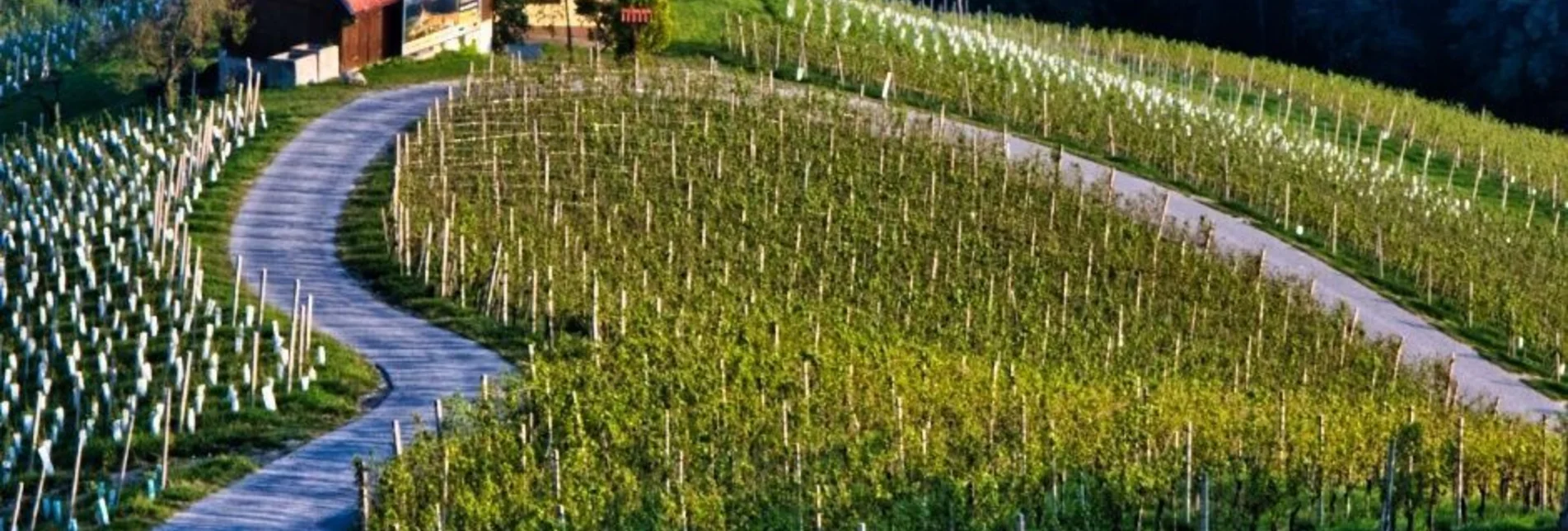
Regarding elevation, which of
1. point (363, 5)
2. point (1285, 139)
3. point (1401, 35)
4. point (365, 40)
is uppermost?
point (363, 5)

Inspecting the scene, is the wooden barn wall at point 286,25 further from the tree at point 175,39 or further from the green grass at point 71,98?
the green grass at point 71,98

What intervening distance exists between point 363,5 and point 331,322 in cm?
2150

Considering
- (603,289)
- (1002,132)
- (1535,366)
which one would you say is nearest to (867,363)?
(603,289)

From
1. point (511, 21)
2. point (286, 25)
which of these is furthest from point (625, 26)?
point (286, 25)

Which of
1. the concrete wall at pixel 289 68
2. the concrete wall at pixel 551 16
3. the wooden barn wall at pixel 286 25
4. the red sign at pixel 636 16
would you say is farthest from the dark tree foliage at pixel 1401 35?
the concrete wall at pixel 289 68

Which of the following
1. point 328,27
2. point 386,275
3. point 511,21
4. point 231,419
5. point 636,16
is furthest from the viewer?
point 511,21

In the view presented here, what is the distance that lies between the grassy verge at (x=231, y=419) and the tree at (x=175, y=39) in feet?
21.4

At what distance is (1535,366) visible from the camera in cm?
5225

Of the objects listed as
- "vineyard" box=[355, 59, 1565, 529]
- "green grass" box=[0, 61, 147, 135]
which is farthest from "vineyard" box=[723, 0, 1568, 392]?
"green grass" box=[0, 61, 147, 135]

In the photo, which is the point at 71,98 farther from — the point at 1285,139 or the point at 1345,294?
the point at 1345,294

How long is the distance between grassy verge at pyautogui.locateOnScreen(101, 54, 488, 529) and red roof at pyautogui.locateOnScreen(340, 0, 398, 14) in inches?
366

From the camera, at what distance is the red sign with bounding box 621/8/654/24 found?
212ft

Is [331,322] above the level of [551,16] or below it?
below

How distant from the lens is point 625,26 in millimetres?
64875
